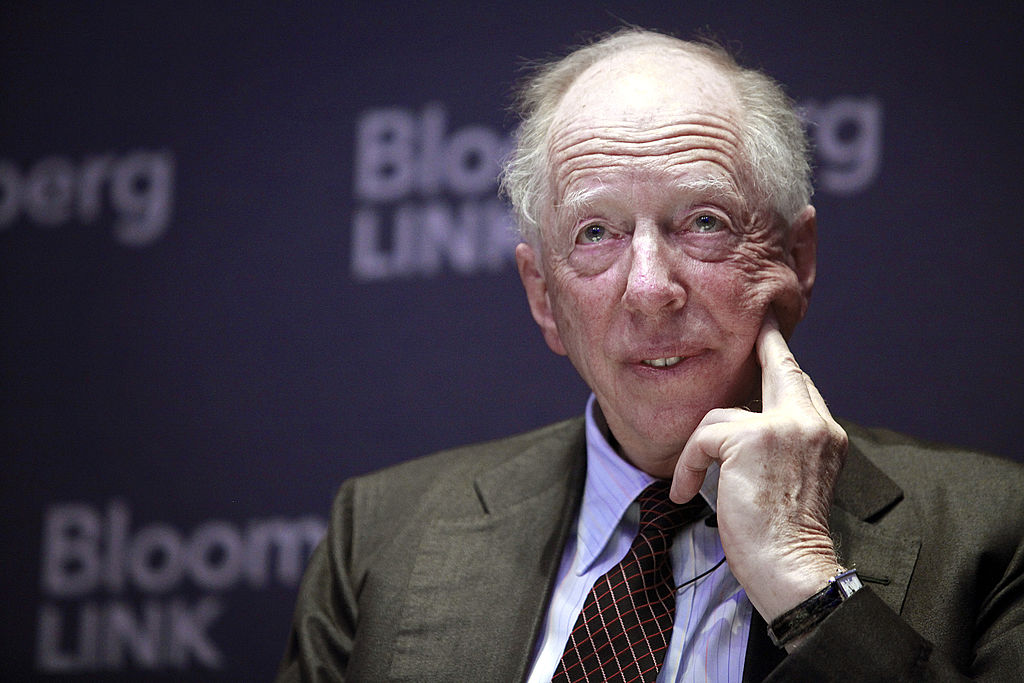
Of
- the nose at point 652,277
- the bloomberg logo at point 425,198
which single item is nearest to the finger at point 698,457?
the nose at point 652,277

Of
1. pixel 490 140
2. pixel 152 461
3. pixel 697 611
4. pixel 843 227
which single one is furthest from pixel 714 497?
pixel 152 461

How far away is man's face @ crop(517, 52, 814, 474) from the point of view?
6.63 feet

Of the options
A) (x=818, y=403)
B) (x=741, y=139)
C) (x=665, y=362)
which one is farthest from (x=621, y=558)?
(x=741, y=139)

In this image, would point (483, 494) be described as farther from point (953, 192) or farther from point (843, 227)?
point (953, 192)

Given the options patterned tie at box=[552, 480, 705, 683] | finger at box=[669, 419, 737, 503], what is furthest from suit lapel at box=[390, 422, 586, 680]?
finger at box=[669, 419, 737, 503]

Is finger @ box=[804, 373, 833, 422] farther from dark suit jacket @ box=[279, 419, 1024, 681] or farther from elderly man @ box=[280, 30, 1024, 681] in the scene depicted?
dark suit jacket @ box=[279, 419, 1024, 681]

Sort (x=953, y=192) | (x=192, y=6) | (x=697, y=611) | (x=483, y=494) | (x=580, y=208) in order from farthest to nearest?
1. (x=192, y=6)
2. (x=953, y=192)
3. (x=483, y=494)
4. (x=580, y=208)
5. (x=697, y=611)

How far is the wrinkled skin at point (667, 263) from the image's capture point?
2008 millimetres

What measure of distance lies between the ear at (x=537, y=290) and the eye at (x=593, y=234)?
22cm

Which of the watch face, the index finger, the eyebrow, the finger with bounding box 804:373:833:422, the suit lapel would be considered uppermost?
the eyebrow

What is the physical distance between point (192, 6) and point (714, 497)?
2.47 metres

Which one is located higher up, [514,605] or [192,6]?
[192,6]

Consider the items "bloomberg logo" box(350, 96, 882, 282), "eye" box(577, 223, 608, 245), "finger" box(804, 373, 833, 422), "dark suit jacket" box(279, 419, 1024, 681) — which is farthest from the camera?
"bloomberg logo" box(350, 96, 882, 282)

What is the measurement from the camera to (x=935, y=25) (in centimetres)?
283
